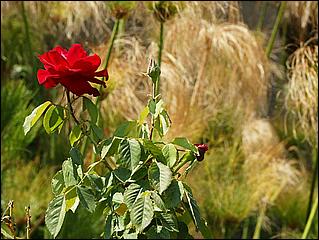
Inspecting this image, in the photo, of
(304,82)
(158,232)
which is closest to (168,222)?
(158,232)

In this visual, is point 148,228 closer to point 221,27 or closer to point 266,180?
point 221,27

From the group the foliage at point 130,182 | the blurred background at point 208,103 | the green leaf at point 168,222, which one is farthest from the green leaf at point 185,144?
the blurred background at point 208,103

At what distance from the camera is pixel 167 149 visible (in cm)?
112

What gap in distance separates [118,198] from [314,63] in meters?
1.21

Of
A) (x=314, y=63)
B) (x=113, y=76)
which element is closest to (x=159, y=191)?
(x=113, y=76)

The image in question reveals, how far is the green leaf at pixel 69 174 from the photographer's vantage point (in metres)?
1.11

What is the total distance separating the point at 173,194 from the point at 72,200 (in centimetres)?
15

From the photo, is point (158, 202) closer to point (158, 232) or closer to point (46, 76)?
point (158, 232)

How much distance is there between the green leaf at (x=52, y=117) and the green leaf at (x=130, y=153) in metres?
0.11

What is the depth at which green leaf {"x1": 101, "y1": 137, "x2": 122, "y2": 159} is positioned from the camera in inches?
44.2

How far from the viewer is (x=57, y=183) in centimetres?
114

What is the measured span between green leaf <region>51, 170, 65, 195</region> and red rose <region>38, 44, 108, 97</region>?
0.13 metres

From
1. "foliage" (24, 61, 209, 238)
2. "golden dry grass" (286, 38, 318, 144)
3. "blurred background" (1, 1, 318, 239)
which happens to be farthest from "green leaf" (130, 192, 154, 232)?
"golden dry grass" (286, 38, 318, 144)

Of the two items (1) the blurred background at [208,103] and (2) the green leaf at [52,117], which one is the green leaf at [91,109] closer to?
(2) the green leaf at [52,117]
